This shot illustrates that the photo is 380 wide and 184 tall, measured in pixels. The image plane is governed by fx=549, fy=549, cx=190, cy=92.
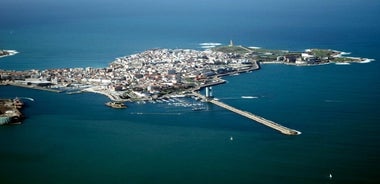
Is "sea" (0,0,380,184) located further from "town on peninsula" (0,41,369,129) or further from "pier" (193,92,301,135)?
"town on peninsula" (0,41,369,129)

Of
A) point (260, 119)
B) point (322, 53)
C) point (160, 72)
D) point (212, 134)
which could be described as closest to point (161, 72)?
point (160, 72)

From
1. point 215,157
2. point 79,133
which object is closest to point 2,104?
point 79,133

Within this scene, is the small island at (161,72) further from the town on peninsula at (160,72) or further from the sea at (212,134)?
the sea at (212,134)

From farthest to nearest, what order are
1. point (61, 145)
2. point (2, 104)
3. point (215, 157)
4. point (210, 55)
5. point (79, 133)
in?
point (210, 55), point (2, 104), point (79, 133), point (61, 145), point (215, 157)

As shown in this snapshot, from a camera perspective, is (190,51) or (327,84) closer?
(327,84)

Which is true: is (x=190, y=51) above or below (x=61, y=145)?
above

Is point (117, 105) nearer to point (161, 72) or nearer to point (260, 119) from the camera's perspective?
point (260, 119)
